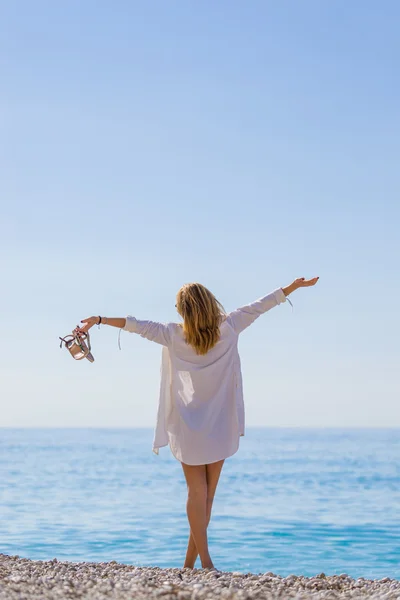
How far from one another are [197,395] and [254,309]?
73 centimetres

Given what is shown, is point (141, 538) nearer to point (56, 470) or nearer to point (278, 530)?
point (278, 530)

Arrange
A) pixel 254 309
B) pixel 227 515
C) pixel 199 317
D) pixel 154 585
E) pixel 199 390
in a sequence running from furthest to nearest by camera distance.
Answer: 1. pixel 227 515
2. pixel 254 309
3. pixel 199 390
4. pixel 199 317
5. pixel 154 585

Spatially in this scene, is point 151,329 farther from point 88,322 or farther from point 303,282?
point 303,282

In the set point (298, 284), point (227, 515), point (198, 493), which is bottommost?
point (227, 515)

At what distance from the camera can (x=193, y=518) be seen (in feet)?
17.7

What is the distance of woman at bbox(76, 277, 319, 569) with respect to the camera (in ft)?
17.8

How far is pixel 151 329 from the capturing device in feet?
17.9

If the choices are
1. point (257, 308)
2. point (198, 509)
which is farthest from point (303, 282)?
point (198, 509)

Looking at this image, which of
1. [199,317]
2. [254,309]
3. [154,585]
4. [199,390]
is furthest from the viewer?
[254,309]

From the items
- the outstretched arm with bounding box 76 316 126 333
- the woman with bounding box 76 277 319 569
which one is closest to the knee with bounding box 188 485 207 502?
the woman with bounding box 76 277 319 569

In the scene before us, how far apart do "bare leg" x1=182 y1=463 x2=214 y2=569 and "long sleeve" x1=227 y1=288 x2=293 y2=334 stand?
3.39 ft

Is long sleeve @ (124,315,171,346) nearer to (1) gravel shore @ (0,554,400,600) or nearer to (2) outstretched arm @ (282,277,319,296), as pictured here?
(2) outstretched arm @ (282,277,319,296)

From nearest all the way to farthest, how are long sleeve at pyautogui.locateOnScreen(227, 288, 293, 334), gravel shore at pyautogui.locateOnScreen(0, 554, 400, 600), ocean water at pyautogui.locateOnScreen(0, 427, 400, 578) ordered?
gravel shore at pyautogui.locateOnScreen(0, 554, 400, 600)
long sleeve at pyautogui.locateOnScreen(227, 288, 293, 334)
ocean water at pyautogui.locateOnScreen(0, 427, 400, 578)

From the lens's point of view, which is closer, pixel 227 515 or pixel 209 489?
pixel 209 489
